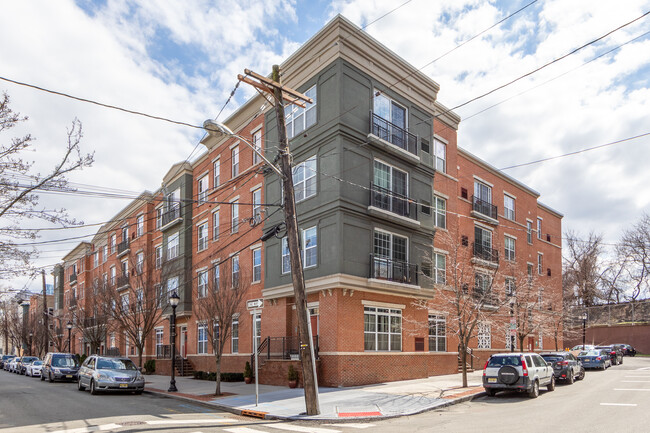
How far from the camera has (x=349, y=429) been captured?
12219mm

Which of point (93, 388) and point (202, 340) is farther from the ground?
point (202, 340)

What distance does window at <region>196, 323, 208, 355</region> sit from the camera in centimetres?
3142

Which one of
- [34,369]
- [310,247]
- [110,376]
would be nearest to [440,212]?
[310,247]

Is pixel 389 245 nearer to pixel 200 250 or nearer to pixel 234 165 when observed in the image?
pixel 234 165

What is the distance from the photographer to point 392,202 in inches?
949

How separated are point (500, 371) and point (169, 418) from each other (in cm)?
1069

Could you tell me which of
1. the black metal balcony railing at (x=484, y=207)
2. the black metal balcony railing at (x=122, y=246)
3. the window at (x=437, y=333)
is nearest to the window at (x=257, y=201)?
the window at (x=437, y=333)

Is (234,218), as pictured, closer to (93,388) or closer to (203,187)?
(203,187)

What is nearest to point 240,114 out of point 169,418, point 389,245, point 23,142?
point 389,245

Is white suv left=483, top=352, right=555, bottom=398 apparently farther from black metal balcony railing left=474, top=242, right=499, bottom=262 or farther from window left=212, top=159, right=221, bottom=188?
window left=212, top=159, right=221, bottom=188

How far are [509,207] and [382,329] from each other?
761 inches

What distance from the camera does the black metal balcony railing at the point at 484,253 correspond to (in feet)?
106

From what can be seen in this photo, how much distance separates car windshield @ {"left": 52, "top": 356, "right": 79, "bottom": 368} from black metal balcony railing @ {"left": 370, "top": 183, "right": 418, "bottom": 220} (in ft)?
66.8

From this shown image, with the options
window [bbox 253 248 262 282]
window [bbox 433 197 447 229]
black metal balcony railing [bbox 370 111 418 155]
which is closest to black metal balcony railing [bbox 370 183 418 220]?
Result: black metal balcony railing [bbox 370 111 418 155]
